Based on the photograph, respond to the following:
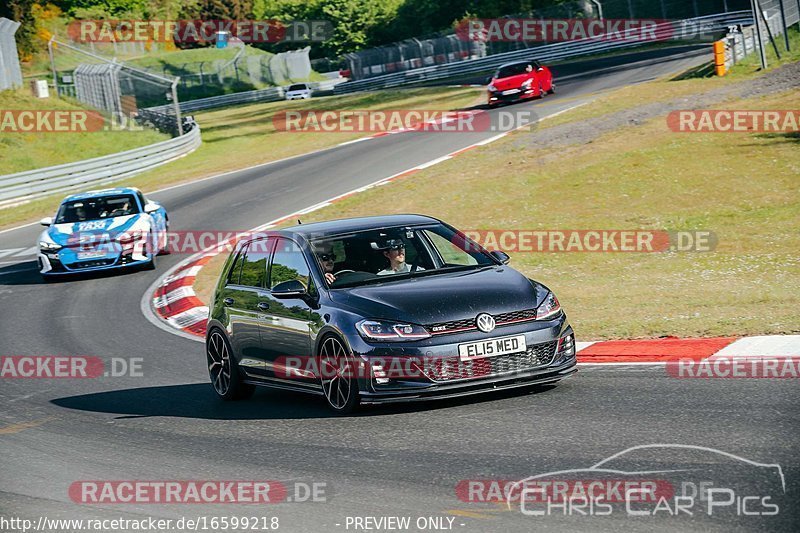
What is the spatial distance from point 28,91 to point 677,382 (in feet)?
151

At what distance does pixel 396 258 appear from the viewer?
9.38 m

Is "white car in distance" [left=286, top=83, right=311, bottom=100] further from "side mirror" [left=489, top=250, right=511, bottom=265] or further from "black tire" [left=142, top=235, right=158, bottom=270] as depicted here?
"side mirror" [left=489, top=250, right=511, bottom=265]

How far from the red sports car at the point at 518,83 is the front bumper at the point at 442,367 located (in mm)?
31873

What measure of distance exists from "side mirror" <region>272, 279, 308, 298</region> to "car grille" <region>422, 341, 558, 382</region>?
1353 millimetres

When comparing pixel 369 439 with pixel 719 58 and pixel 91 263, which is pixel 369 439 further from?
pixel 719 58

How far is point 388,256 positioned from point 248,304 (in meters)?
1.45

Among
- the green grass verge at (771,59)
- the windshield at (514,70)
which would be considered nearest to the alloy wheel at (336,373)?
the green grass verge at (771,59)

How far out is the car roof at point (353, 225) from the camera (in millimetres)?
9596

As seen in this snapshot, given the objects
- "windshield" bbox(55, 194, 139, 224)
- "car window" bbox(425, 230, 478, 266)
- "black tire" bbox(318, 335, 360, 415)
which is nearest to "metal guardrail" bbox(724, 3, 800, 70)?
"windshield" bbox(55, 194, 139, 224)

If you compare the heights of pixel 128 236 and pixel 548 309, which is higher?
pixel 548 309

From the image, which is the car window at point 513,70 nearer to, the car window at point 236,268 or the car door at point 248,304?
the car window at point 236,268

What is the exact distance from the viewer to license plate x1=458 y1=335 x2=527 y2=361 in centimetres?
825

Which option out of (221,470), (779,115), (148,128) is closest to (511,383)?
(221,470)

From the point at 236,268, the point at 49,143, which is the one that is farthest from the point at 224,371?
the point at 49,143
